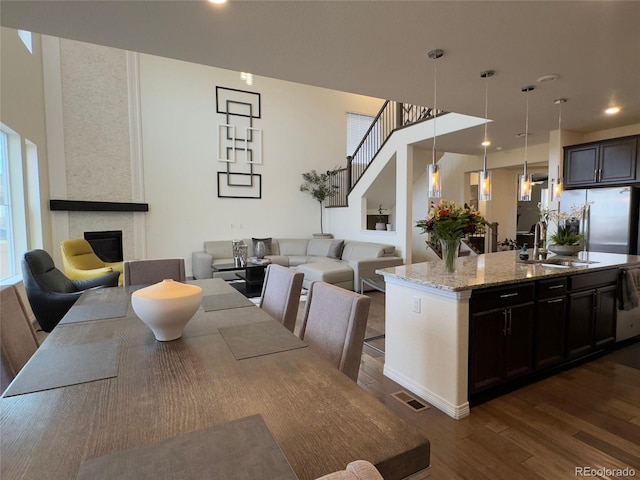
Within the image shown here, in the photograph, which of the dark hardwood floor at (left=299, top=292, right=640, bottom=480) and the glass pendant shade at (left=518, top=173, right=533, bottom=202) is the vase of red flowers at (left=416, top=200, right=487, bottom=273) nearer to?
the dark hardwood floor at (left=299, top=292, right=640, bottom=480)

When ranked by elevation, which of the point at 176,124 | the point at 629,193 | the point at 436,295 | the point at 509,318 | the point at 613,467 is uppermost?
the point at 176,124

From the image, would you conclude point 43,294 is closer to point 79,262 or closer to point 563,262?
point 79,262

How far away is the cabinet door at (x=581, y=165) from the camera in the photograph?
15.2ft

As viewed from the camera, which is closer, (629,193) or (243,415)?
(243,415)

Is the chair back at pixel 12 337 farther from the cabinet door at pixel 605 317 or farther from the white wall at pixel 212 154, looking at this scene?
the white wall at pixel 212 154

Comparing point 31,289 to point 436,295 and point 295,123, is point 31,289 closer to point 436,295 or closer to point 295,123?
point 436,295

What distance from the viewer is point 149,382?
108cm

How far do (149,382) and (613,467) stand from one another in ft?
7.83

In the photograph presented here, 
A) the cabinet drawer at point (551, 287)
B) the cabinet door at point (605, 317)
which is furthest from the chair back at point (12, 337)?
the cabinet door at point (605, 317)

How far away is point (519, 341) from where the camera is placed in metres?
2.54

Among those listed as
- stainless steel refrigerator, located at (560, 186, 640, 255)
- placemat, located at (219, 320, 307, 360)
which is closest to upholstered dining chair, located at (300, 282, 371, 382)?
placemat, located at (219, 320, 307, 360)

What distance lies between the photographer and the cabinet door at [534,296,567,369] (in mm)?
2656

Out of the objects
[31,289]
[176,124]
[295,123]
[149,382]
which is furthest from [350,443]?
[295,123]

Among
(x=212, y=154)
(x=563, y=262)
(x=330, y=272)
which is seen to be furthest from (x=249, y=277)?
(x=563, y=262)
